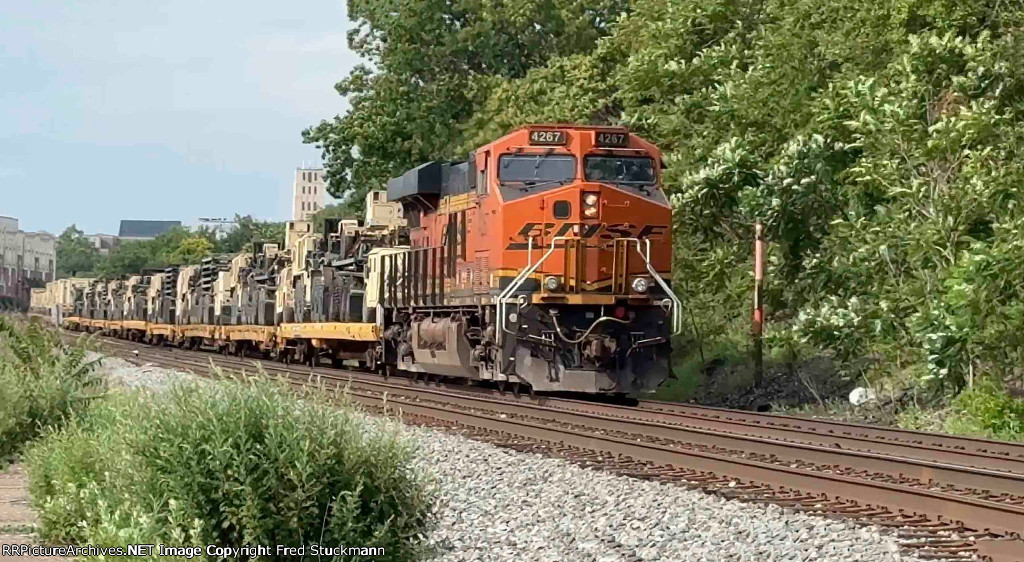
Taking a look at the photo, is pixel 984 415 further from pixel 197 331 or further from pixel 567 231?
pixel 197 331

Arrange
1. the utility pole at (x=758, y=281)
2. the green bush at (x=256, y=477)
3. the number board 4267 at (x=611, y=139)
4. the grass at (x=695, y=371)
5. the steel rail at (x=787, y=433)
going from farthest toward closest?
the grass at (x=695, y=371), the utility pole at (x=758, y=281), the number board 4267 at (x=611, y=139), the steel rail at (x=787, y=433), the green bush at (x=256, y=477)

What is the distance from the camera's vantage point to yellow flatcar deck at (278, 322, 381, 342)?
24.2 m

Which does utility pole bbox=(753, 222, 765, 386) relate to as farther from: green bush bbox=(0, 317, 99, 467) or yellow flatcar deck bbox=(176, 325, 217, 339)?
yellow flatcar deck bbox=(176, 325, 217, 339)

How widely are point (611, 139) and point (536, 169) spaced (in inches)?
42.2

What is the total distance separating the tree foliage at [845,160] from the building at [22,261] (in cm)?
9624

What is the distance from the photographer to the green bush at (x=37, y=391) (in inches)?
516

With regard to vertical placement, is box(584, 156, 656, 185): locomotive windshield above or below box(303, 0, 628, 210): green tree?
below

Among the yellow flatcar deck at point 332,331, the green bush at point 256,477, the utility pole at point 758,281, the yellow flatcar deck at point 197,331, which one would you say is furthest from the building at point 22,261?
the green bush at point 256,477

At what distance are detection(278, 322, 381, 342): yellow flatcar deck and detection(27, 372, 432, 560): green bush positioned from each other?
16.2m

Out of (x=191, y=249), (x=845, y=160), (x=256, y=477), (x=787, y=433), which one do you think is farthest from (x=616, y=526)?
(x=191, y=249)

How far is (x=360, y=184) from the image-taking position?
39250mm

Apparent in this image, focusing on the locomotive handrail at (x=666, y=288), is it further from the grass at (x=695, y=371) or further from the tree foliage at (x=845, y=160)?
the grass at (x=695, y=371)

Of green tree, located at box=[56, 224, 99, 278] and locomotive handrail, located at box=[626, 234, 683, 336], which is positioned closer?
locomotive handrail, located at box=[626, 234, 683, 336]

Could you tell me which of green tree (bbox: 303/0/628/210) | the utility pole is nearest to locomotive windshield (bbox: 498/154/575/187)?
the utility pole
